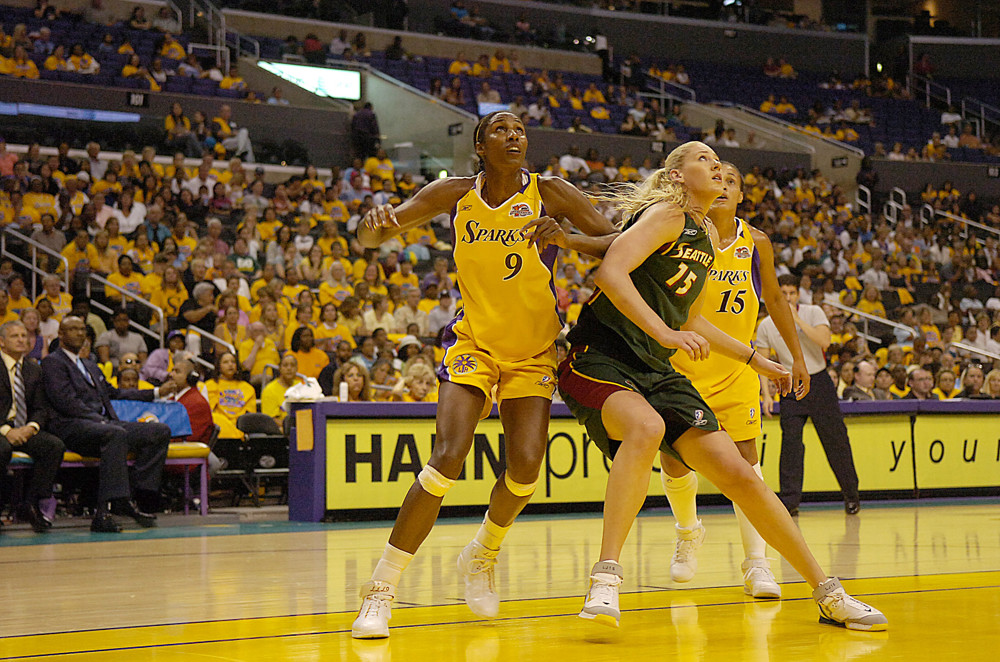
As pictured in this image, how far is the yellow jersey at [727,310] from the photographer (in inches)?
209

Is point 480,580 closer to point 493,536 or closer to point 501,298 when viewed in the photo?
point 493,536

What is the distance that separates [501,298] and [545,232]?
1.14 feet

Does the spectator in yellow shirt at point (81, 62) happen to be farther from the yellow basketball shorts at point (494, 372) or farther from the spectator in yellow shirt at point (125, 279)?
the yellow basketball shorts at point (494, 372)

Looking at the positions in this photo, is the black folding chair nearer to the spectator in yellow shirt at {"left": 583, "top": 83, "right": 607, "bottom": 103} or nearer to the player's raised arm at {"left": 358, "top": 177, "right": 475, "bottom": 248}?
the player's raised arm at {"left": 358, "top": 177, "right": 475, "bottom": 248}

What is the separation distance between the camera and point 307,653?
11.8ft

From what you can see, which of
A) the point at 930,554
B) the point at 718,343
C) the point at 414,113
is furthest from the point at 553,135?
the point at 718,343

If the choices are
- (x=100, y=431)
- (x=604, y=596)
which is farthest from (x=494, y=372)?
(x=100, y=431)

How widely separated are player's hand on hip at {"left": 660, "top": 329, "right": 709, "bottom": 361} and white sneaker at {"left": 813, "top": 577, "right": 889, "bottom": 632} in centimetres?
101

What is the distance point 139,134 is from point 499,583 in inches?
588

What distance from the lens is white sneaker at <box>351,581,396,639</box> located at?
385cm

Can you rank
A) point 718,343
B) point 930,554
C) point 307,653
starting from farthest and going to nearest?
point 930,554
point 718,343
point 307,653

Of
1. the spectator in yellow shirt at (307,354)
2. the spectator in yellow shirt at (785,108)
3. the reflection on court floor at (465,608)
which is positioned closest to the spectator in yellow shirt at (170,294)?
the spectator in yellow shirt at (307,354)

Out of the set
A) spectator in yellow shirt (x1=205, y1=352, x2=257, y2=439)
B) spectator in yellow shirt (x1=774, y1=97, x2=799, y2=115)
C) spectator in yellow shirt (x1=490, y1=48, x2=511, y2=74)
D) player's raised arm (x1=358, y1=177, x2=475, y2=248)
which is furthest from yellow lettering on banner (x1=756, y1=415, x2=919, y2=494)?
spectator in yellow shirt (x1=774, y1=97, x2=799, y2=115)

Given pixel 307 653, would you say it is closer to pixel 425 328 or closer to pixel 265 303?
pixel 265 303
